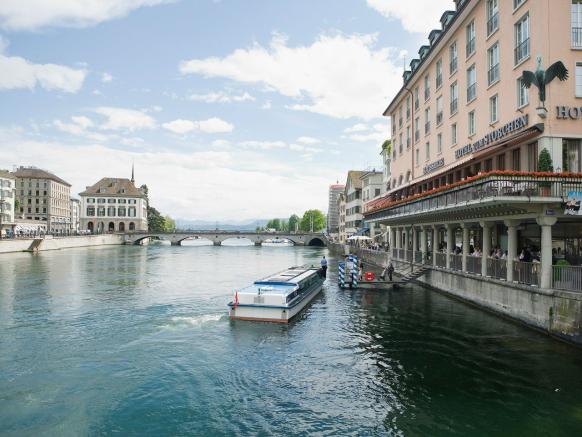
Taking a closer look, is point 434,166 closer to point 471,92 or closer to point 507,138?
point 471,92

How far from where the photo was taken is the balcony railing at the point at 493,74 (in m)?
27.2

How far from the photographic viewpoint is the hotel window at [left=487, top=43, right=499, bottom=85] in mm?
27281

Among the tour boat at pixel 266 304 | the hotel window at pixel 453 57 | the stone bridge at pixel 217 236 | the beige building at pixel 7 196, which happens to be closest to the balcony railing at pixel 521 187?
the tour boat at pixel 266 304

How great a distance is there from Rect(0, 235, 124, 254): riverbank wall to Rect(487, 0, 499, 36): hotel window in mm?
75250

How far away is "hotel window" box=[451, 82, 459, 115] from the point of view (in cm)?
3388

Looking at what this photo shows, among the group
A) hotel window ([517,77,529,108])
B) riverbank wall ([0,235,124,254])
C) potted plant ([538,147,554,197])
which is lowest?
riverbank wall ([0,235,124,254])

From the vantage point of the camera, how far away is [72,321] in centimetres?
2359

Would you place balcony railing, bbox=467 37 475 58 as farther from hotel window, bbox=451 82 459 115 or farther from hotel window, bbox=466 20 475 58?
hotel window, bbox=451 82 459 115

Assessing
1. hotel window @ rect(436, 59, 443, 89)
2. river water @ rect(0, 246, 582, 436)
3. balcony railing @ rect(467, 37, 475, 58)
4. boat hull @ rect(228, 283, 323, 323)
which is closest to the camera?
river water @ rect(0, 246, 582, 436)

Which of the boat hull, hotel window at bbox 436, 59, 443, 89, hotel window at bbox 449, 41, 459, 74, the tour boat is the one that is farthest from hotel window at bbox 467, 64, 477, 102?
the boat hull

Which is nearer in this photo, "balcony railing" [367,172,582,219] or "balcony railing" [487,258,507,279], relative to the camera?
"balcony railing" [367,172,582,219]

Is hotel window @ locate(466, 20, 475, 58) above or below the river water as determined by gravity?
above

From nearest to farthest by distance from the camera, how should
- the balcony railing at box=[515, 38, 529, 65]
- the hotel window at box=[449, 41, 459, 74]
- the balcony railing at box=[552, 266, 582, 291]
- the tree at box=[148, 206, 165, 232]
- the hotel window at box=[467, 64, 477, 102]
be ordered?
the balcony railing at box=[552, 266, 582, 291] < the balcony railing at box=[515, 38, 529, 65] < the hotel window at box=[467, 64, 477, 102] < the hotel window at box=[449, 41, 459, 74] < the tree at box=[148, 206, 165, 232]

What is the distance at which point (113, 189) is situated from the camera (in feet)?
487
